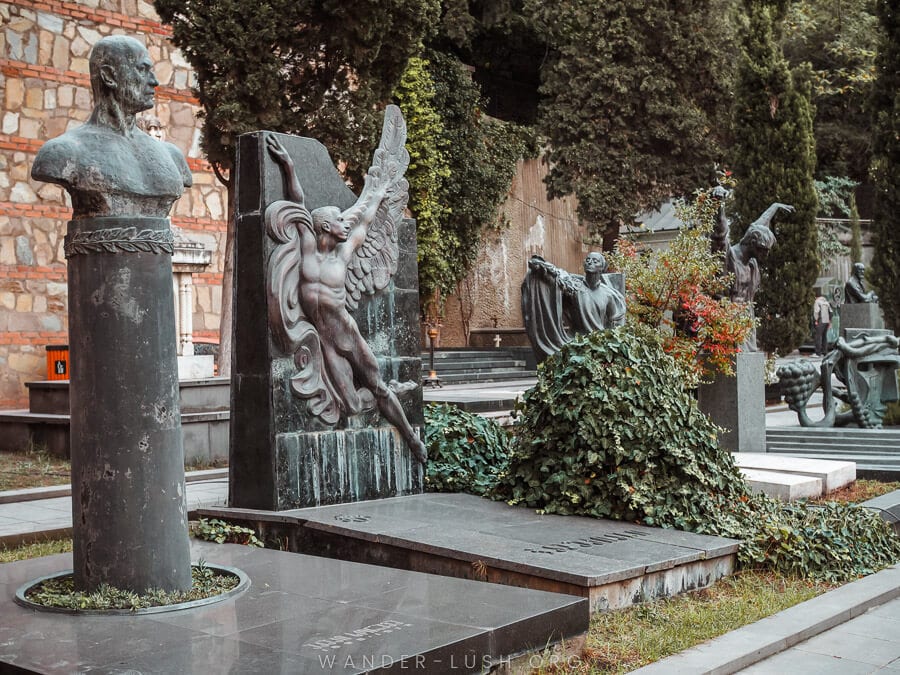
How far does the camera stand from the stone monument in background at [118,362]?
15.7 ft

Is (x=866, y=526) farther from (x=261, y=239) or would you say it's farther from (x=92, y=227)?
(x=92, y=227)

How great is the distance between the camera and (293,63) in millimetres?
13945

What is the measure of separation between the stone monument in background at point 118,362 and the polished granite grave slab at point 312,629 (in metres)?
0.35

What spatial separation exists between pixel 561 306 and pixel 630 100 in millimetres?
16034

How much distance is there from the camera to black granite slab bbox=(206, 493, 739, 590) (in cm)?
566

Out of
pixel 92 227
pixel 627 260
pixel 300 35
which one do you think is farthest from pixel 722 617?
pixel 300 35

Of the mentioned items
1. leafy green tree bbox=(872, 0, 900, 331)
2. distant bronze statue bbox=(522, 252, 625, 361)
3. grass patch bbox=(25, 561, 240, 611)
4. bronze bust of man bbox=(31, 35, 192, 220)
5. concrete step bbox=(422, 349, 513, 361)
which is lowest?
grass patch bbox=(25, 561, 240, 611)

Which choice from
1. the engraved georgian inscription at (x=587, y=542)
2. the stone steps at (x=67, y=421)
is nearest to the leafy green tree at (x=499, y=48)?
the stone steps at (x=67, y=421)

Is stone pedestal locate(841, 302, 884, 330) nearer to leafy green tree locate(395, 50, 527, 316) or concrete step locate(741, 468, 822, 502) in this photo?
leafy green tree locate(395, 50, 527, 316)

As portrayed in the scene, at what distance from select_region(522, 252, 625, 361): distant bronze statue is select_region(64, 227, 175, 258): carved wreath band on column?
641 cm

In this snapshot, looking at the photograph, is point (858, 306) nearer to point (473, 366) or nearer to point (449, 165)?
point (473, 366)

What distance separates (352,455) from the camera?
751 centimetres

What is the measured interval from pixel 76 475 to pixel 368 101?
34.7 feet

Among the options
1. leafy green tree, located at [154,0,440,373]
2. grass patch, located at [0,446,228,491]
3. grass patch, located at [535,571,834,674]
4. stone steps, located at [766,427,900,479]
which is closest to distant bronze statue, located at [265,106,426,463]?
grass patch, located at [535,571,834,674]
